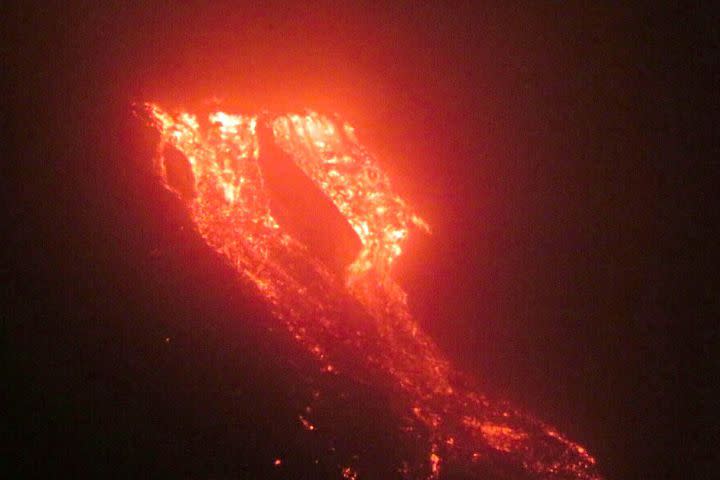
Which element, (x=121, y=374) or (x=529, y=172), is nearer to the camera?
(x=121, y=374)

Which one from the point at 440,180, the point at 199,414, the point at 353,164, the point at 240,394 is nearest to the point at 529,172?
the point at 440,180

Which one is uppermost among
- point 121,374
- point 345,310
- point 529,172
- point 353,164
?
point 529,172

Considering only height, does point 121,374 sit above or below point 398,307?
below

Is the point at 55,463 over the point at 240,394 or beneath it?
beneath

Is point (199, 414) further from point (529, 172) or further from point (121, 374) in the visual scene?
point (529, 172)

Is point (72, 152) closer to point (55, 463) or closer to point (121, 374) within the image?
point (121, 374)

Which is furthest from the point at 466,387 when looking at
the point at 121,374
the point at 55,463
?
the point at 55,463
